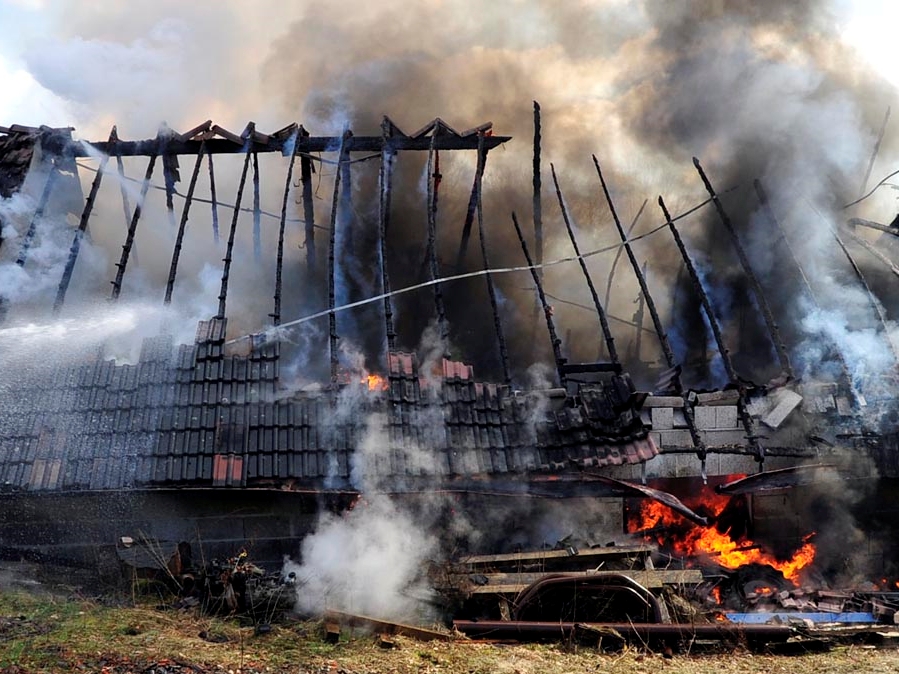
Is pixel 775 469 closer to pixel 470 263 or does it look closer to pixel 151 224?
pixel 470 263

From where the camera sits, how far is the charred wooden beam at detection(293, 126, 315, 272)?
50.9 ft

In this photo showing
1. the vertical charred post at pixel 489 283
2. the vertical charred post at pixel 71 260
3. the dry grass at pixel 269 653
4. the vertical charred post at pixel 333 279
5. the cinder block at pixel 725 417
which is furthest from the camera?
the vertical charred post at pixel 71 260

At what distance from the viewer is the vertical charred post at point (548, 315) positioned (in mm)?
12586

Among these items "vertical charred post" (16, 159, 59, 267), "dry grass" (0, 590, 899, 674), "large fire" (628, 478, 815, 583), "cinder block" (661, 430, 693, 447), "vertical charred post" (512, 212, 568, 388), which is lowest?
"dry grass" (0, 590, 899, 674)

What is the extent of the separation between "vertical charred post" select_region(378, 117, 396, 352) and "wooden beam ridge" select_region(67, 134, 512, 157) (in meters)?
0.17

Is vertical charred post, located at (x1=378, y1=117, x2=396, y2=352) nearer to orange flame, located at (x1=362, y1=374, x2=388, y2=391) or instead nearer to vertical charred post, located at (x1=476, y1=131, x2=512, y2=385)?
orange flame, located at (x1=362, y1=374, x2=388, y2=391)

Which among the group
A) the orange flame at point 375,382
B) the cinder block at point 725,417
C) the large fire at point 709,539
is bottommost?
the large fire at point 709,539

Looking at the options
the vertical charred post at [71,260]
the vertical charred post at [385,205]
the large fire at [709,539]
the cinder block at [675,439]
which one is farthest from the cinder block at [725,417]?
the vertical charred post at [71,260]

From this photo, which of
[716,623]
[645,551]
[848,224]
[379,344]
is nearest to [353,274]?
[379,344]

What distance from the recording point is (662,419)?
470 inches

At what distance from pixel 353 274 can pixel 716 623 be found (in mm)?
9606

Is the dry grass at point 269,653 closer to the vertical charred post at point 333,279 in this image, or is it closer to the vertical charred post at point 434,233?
the vertical charred post at point 333,279

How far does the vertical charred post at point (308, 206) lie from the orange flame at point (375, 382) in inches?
185

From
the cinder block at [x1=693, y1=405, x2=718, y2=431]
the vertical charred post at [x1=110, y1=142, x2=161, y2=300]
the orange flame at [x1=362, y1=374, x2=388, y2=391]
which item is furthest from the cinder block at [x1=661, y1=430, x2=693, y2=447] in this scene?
the vertical charred post at [x1=110, y1=142, x2=161, y2=300]
